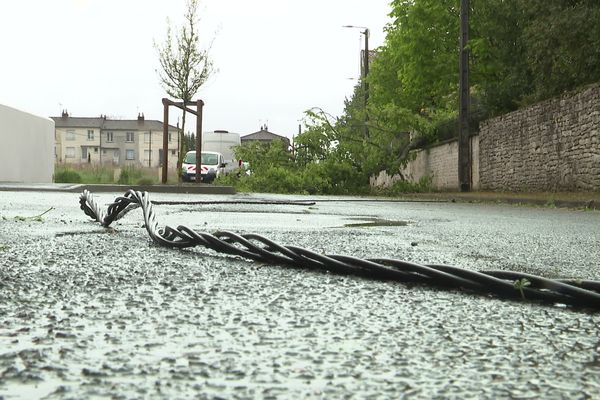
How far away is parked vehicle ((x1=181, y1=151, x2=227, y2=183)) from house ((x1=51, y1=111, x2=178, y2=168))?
237ft

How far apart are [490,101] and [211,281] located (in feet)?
70.7

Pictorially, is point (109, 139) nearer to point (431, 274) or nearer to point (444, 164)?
point (444, 164)

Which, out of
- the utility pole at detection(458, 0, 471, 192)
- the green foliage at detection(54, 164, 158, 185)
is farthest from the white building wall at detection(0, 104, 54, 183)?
the utility pole at detection(458, 0, 471, 192)

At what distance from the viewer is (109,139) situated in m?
114

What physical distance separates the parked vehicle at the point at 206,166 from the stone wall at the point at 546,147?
18.8 meters

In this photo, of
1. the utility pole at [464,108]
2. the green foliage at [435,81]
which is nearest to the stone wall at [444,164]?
the green foliage at [435,81]

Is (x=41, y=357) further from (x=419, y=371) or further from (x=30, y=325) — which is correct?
(x=419, y=371)

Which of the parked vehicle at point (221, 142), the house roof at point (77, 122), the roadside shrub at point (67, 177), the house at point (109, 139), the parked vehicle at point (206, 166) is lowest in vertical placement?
the roadside shrub at point (67, 177)

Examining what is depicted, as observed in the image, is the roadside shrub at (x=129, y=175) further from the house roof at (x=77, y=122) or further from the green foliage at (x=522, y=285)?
the house roof at (x=77, y=122)

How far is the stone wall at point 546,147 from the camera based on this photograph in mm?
15250

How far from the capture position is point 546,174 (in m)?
17.7

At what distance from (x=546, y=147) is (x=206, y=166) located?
25.0 meters

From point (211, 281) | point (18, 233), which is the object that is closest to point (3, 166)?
point (18, 233)

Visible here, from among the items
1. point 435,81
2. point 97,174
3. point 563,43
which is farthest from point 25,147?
point 563,43
